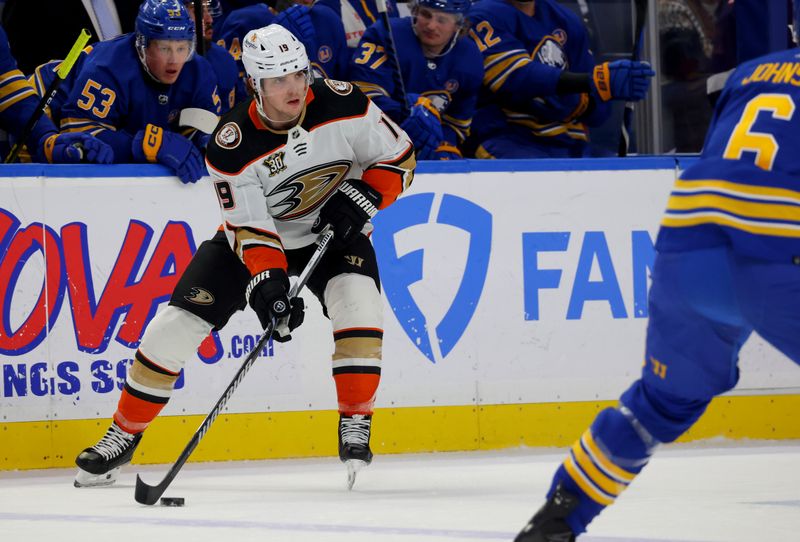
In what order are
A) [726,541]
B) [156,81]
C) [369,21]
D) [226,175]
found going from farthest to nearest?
[369,21] < [156,81] < [226,175] < [726,541]

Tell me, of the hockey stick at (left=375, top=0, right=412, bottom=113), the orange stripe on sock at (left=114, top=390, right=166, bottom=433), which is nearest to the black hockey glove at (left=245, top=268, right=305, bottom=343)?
the orange stripe on sock at (left=114, top=390, right=166, bottom=433)

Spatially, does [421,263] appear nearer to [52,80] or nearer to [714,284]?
[52,80]

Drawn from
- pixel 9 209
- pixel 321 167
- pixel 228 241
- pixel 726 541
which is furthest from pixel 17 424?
pixel 726 541

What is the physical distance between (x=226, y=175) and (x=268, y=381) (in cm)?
102

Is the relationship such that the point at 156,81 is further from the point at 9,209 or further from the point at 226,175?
the point at 226,175

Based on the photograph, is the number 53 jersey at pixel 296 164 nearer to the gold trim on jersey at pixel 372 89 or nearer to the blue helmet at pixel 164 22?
the blue helmet at pixel 164 22

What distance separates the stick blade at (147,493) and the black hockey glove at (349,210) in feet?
2.75

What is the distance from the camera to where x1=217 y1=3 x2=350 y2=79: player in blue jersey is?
5008mm

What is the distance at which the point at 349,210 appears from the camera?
12.2 ft

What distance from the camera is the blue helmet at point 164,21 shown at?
4.51 meters

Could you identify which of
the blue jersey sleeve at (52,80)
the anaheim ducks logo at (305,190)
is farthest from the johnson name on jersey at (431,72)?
the anaheim ducks logo at (305,190)

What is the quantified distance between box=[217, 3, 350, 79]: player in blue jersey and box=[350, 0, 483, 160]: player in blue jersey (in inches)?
3.4

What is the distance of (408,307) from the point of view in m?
4.59

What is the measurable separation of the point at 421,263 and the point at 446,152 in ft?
1.84
